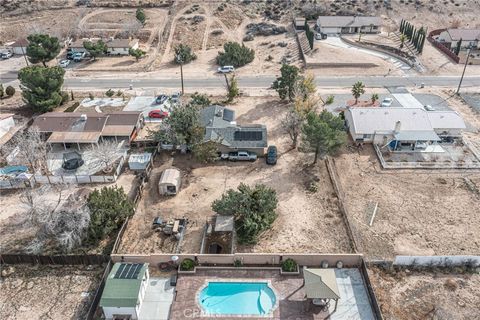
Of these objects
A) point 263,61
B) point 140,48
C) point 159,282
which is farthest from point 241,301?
point 140,48

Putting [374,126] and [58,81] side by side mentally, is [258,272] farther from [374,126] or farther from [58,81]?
[58,81]

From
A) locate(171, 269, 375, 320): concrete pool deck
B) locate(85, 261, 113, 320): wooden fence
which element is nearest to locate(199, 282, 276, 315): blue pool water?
locate(171, 269, 375, 320): concrete pool deck

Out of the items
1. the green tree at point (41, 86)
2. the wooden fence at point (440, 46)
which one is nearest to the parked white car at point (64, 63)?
the green tree at point (41, 86)

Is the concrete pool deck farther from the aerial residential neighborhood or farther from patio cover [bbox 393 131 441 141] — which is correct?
patio cover [bbox 393 131 441 141]

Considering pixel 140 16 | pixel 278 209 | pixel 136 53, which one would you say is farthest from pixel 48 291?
pixel 140 16

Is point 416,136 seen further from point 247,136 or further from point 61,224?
point 61,224

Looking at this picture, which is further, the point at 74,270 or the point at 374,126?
the point at 374,126

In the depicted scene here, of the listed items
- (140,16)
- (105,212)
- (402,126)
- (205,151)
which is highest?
(140,16)
